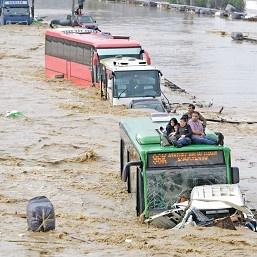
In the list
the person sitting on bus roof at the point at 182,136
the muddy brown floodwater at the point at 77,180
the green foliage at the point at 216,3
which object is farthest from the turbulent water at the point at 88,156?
the green foliage at the point at 216,3

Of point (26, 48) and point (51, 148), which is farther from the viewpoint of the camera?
point (26, 48)

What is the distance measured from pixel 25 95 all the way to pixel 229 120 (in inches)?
366

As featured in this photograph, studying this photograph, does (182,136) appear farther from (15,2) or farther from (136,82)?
Result: (15,2)

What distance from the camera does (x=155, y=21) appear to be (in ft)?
281

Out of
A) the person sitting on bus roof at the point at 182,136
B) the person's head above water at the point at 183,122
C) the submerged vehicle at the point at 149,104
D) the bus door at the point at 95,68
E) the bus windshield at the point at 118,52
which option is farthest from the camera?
the bus windshield at the point at 118,52

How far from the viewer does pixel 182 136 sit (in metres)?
16.0

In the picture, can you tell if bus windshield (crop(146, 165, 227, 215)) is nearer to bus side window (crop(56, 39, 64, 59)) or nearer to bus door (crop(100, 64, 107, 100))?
bus door (crop(100, 64, 107, 100))

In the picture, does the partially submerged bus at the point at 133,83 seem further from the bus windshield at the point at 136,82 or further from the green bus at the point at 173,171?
the green bus at the point at 173,171

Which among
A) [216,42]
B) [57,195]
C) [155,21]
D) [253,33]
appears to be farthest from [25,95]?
[155,21]

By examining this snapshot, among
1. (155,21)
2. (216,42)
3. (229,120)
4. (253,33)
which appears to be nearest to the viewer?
(229,120)

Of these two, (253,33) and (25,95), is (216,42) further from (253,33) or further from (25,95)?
(25,95)

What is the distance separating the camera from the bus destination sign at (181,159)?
1538 cm

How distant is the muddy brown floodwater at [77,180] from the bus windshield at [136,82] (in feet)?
2.45

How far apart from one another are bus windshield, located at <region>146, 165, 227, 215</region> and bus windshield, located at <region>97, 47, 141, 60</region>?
18.8m
